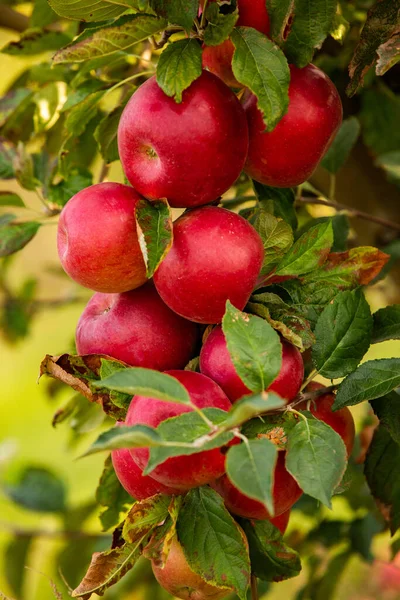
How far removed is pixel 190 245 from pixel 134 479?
0.68ft

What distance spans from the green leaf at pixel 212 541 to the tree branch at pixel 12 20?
91 cm

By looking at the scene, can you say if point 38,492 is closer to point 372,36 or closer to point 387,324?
point 387,324

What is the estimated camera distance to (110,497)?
84cm

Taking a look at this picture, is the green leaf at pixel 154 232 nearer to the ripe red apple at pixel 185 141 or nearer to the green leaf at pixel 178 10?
the ripe red apple at pixel 185 141

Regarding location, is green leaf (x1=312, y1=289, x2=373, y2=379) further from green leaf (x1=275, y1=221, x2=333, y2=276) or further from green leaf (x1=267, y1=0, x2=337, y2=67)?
green leaf (x1=267, y1=0, x2=337, y2=67)

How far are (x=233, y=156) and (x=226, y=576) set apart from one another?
35 centimetres

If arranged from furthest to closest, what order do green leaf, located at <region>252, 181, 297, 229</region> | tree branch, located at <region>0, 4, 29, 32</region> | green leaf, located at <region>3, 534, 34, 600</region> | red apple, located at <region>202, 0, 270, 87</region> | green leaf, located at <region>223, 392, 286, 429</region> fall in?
green leaf, located at <region>3, 534, 34, 600</region>
tree branch, located at <region>0, 4, 29, 32</region>
green leaf, located at <region>252, 181, 297, 229</region>
red apple, located at <region>202, 0, 270, 87</region>
green leaf, located at <region>223, 392, 286, 429</region>

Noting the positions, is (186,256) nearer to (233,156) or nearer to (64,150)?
(233,156)

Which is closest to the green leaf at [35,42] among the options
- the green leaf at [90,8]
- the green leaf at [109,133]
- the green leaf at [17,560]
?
the green leaf at [109,133]

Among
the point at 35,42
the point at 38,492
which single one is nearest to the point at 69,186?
the point at 35,42

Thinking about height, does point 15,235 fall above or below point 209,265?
below

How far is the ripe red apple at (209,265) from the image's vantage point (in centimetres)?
59

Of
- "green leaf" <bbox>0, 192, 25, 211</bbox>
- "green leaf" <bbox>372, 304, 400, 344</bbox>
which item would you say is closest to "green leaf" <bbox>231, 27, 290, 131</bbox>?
"green leaf" <bbox>372, 304, 400, 344</bbox>

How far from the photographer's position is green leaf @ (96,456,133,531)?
2.70ft
